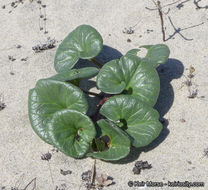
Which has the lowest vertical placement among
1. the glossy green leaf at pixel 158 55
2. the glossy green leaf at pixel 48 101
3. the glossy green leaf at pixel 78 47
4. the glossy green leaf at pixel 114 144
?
the glossy green leaf at pixel 114 144

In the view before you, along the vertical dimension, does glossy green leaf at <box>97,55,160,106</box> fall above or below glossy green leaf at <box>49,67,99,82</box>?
below

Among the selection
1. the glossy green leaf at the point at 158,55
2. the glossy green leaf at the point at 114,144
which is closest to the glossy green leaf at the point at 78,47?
the glossy green leaf at the point at 158,55

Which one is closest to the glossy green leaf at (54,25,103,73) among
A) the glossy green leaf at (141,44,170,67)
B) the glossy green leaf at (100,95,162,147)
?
the glossy green leaf at (141,44,170,67)

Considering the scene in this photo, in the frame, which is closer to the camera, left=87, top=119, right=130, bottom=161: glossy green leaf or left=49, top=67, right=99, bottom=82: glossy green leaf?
left=87, top=119, right=130, bottom=161: glossy green leaf

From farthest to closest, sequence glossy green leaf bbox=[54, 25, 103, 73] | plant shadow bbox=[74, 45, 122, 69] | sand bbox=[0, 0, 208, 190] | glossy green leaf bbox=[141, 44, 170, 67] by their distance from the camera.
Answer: plant shadow bbox=[74, 45, 122, 69] → glossy green leaf bbox=[54, 25, 103, 73] → glossy green leaf bbox=[141, 44, 170, 67] → sand bbox=[0, 0, 208, 190]

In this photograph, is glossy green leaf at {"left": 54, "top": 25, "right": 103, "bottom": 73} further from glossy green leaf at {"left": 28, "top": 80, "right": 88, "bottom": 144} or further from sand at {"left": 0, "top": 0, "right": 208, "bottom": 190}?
glossy green leaf at {"left": 28, "top": 80, "right": 88, "bottom": 144}

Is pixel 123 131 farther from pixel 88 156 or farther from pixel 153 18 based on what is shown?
pixel 153 18

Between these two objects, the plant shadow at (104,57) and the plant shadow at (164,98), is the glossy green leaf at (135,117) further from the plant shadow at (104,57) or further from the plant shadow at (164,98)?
the plant shadow at (104,57)
